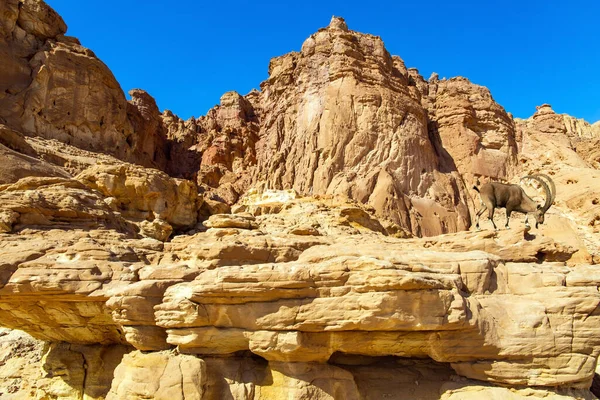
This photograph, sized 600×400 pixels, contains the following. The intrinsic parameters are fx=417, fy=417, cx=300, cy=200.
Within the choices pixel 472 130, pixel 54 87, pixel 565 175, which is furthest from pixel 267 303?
pixel 472 130

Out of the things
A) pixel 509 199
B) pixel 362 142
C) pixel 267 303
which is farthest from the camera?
pixel 362 142

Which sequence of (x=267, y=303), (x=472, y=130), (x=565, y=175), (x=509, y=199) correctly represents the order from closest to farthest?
(x=267, y=303), (x=509, y=199), (x=565, y=175), (x=472, y=130)

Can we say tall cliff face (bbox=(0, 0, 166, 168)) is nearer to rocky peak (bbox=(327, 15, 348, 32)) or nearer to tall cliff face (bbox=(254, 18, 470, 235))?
tall cliff face (bbox=(254, 18, 470, 235))

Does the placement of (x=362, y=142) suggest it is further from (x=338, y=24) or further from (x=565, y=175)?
(x=565, y=175)

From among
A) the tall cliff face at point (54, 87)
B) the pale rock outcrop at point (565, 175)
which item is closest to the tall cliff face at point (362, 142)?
the pale rock outcrop at point (565, 175)

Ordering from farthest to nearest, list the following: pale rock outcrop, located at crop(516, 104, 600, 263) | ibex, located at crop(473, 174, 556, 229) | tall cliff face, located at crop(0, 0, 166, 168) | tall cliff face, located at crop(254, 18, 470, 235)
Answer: tall cliff face, located at crop(254, 18, 470, 235) → tall cliff face, located at crop(0, 0, 166, 168) → pale rock outcrop, located at crop(516, 104, 600, 263) → ibex, located at crop(473, 174, 556, 229)

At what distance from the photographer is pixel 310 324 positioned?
28.1 ft

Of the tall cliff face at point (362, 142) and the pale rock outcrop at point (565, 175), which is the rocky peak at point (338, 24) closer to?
the tall cliff face at point (362, 142)

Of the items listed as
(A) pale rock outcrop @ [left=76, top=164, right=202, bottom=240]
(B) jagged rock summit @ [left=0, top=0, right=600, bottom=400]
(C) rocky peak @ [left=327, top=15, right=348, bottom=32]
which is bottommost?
(B) jagged rock summit @ [left=0, top=0, right=600, bottom=400]

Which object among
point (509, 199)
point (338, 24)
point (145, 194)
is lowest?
point (509, 199)

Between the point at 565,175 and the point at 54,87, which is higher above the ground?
the point at 54,87

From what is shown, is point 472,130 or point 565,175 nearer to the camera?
point 565,175

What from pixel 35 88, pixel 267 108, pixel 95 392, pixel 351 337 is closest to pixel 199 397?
pixel 351 337

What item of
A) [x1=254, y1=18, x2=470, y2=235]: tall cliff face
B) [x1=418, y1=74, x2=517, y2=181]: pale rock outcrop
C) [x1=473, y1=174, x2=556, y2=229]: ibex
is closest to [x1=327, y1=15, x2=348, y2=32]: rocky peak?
[x1=254, y1=18, x2=470, y2=235]: tall cliff face
